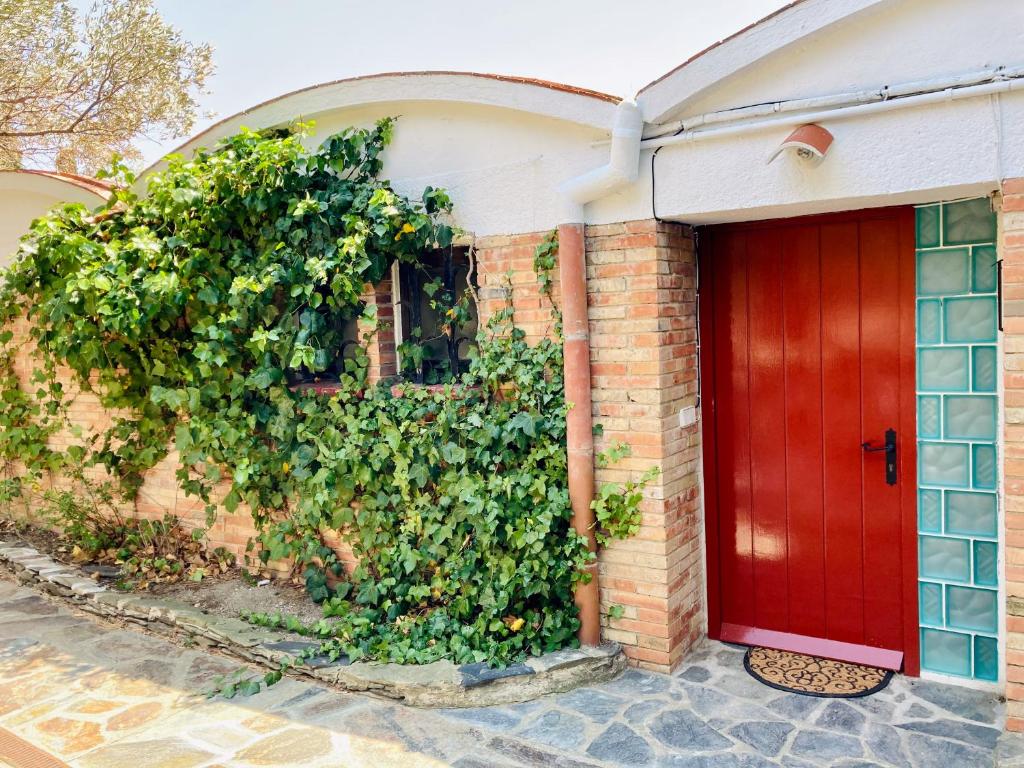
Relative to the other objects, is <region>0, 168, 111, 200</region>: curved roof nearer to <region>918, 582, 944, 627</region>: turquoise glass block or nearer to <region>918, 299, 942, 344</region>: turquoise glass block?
<region>918, 299, 942, 344</region>: turquoise glass block

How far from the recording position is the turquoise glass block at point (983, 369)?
13.2 feet

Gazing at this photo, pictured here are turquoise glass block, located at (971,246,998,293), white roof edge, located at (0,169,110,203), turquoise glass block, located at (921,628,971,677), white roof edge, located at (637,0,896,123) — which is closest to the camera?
white roof edge, located at (637,0,896,123)

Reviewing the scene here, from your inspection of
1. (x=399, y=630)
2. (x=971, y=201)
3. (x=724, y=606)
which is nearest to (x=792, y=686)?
(x=724, y=606)

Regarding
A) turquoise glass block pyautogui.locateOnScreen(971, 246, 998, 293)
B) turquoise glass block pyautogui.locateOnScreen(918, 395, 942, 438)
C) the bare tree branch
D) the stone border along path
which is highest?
the bare tree branch

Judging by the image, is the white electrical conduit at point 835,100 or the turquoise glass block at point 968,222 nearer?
the white electrical conduit at point 835,100

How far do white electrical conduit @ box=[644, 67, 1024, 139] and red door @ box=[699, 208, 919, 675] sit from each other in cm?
72

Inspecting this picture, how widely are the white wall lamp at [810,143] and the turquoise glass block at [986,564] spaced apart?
2.09m

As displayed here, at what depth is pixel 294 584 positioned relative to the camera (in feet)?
19.1

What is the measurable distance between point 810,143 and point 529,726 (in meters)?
3.09

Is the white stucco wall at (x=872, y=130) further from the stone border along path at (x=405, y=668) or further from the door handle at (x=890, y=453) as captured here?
the stone border along path at (x=405, y=668)

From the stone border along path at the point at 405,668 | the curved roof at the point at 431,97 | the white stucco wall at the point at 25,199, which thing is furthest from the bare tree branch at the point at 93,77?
the stone border along path at the point at 405,668

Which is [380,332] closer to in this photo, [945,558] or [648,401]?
[648,401]

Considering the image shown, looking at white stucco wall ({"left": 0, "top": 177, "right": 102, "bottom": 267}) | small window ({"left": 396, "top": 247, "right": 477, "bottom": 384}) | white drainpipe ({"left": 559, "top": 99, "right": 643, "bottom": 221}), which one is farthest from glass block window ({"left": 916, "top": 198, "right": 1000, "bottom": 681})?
white stucco wall ({"left": 0, "top": 177, "right": 102, "bottom": 267})

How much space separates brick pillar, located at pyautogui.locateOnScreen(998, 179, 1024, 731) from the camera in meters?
3.54
